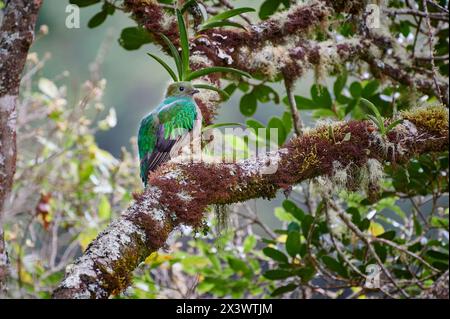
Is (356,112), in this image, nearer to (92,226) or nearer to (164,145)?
(164,145)

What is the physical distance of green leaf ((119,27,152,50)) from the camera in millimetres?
3402

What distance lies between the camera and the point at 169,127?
2686mm

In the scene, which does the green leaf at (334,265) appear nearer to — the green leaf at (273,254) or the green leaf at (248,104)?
the green leaf at (273,254)

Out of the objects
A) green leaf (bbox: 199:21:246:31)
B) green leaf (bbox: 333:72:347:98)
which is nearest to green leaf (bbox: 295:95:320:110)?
green leaf (bbox: 333:72:347:98)

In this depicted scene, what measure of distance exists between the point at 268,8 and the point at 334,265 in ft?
4.72

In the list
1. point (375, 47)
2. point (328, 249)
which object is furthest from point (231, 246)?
point (375, 47)

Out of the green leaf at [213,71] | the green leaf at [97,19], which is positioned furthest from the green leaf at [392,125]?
the green leaf at [97,19]

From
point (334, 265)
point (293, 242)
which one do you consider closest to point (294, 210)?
point (293, 242)

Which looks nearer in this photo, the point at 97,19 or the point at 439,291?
the point at 439,291

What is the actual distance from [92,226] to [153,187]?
285 cm

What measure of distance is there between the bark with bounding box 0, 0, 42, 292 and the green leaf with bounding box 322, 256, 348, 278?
170 cm

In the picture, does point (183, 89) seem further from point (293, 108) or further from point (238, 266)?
point (238, 266)

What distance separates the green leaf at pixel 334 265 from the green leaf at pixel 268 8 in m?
1.36
